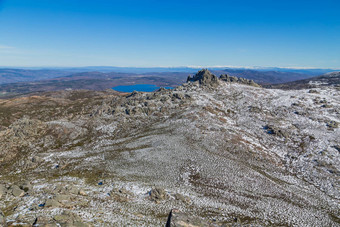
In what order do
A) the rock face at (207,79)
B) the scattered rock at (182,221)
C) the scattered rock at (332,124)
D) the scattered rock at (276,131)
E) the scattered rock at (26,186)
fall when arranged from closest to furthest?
the scattered rock at (182,221) → the scattered rock at (26,186) → the scattered rock at (276,131) → the scattered rock at (332,124) → the rock face at (207,79)

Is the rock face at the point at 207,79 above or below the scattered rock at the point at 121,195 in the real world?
above

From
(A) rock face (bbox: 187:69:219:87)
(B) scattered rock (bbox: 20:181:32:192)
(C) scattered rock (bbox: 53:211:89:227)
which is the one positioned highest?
(A) rock face (bbox: 187:69:219:87)

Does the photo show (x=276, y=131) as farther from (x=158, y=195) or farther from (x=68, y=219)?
(x=68, y=219)

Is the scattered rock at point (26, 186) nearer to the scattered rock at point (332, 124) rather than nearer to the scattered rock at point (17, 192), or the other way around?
the scattered rock at point (17, 192)

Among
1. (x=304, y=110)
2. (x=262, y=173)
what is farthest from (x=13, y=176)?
(x=304, y=110)

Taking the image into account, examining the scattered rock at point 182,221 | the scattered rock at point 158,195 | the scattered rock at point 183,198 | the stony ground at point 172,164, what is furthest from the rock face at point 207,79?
the scattered rock at point 182,221

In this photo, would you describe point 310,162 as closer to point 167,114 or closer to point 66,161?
point 167,114

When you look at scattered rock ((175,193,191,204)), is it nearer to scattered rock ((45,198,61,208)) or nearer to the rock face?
scattered rock ((45,198,61,208))

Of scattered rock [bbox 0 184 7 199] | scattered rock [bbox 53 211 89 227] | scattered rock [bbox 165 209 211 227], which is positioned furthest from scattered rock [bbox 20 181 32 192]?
scattered rock [bbox 165 209 211 227]
